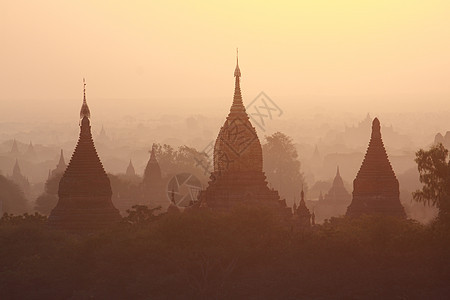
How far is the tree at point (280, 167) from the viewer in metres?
140

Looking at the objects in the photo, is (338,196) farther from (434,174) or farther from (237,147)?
(434,174)

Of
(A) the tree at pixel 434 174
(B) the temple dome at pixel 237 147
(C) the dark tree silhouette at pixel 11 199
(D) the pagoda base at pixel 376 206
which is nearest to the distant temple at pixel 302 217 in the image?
(D) the pagoda base at pixel 376 206

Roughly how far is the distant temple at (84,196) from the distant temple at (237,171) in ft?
16.2

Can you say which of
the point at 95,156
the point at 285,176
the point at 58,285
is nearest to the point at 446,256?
the point at 58,285

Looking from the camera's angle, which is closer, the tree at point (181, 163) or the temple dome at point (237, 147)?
the temple dome at point (237, 147)

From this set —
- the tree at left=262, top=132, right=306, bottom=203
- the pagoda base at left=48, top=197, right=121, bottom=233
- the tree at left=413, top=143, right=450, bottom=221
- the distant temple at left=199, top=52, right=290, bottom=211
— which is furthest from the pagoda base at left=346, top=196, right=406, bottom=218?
the tree at left=262, top=132, right=306, bottom=203

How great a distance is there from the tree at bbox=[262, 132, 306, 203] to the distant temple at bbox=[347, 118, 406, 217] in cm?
6973

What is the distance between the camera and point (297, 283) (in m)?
50.8

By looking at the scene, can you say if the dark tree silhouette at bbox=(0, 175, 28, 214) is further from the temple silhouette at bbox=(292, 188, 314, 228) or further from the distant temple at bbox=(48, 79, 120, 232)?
the temple silhouette at bbox=(292, 188, 314, 228)

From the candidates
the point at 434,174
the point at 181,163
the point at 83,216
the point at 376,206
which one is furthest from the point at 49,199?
the point at 434,174

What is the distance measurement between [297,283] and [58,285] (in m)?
9.53

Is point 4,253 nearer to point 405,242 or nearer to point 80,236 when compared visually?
point 80,236

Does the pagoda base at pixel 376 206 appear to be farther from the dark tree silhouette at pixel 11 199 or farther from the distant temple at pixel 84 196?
the dark tree silhouette at pixel 11 199

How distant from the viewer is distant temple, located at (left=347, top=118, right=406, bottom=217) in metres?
67.8
